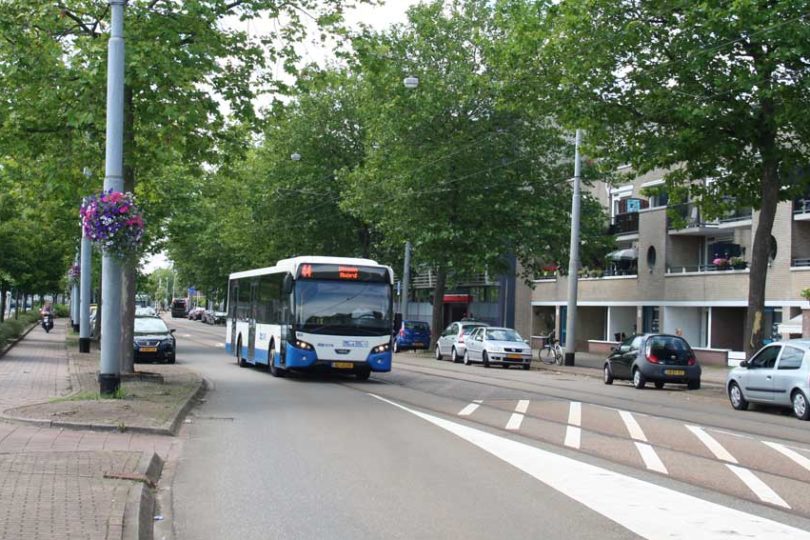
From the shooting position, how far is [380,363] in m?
23.4

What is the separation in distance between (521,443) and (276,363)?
42.9 ft

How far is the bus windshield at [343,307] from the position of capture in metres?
22.9

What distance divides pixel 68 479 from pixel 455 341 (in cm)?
3134

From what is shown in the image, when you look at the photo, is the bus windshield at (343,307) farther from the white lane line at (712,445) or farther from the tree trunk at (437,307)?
the tree trunk at (437,307)

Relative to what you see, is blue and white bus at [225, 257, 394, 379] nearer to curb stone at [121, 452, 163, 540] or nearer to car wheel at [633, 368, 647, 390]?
car wheel at [633, 368, 647, 390]

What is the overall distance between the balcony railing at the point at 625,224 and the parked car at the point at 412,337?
1072cm

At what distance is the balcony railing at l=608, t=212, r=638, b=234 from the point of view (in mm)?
47500

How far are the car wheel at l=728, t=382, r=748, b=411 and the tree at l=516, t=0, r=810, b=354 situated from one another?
374 cm

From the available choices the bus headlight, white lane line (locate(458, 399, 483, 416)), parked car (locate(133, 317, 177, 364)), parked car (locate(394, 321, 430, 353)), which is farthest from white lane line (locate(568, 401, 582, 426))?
parked car (locate(394, 321, 430, 353))

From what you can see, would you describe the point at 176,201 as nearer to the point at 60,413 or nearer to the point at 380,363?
the point at 380,363

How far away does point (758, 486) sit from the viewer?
9.43m

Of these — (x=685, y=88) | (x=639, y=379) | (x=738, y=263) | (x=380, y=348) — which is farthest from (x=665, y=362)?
(x=738, y=263)

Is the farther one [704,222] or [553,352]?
[704,222]

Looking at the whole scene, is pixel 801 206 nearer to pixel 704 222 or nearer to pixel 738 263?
pixel 738 263
